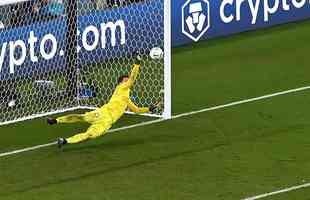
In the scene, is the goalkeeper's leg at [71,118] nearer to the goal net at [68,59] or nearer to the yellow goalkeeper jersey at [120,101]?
the yellow goalkeeper jersey at [120,101]

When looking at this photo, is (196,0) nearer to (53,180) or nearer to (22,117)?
(22,117)

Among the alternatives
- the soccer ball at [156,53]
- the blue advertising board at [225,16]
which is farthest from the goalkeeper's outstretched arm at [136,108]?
the blue advertising board at [225,16]

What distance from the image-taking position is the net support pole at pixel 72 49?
2144 cm

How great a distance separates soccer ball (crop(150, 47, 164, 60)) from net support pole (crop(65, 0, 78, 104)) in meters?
1.35

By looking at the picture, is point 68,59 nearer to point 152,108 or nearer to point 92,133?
point 152,108

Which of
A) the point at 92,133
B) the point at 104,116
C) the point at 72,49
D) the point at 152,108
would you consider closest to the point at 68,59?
the point at 72,49

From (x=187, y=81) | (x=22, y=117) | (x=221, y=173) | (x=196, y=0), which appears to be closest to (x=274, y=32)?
(x=196, y=0)

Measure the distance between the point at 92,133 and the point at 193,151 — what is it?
1473 mm

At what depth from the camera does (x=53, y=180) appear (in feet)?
56.9

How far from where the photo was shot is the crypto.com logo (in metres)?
25.7

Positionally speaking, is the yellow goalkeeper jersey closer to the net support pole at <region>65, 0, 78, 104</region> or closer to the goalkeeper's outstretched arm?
the goalkeeper's outstretched arm

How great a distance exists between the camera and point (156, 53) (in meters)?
21.0

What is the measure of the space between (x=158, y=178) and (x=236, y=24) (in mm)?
9592

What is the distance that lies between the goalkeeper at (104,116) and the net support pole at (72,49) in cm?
223
